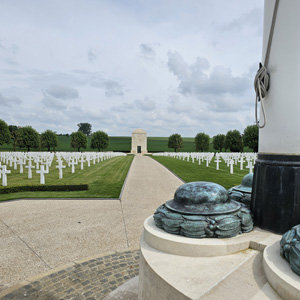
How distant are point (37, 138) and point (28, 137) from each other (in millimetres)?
2088

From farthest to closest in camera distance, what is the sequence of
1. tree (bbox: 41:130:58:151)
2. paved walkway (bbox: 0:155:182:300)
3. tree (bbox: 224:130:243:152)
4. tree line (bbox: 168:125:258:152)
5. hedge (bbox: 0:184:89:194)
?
tree (bbox: 224:130:243:152)
tree (bbox: 41:130:58:151)
tree line (bbox: 168:125:258:152)
hedge (bbox: 0:184:89:194)
paved walkway (bbox: 0:155:182:300)

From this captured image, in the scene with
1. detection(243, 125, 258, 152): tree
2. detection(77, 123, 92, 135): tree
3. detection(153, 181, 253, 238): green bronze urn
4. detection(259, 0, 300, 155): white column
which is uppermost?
detection(77, 123, 92, 135): tree

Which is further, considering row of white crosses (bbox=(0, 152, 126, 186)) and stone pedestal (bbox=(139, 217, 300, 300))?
row of white crosses (bbox=(0, 152, 126, 186))

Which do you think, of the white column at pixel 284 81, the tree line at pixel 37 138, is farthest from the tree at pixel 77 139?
the white column at pixel 284 81

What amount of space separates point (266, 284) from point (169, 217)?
40.8 inches

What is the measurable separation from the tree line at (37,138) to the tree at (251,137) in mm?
38087

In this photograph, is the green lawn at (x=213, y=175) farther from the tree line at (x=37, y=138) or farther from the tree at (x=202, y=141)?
the tree at (x=202, y=141)

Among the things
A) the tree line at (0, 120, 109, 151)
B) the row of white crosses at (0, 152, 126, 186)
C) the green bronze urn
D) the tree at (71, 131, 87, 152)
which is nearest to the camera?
the green bronze urn

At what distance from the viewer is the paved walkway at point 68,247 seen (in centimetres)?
359

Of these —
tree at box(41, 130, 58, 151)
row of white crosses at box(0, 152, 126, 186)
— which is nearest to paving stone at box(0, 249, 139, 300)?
row of white crosses at box(0, 152, 126, 186)

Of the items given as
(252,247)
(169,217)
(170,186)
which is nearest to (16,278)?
(169,217)

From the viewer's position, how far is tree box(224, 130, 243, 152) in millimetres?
65319

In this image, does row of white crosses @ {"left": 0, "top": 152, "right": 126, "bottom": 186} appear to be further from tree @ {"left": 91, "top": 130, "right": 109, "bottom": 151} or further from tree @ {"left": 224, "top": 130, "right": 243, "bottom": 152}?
tree @ {"left": 224, "top": 130, "right": 243, "bottom": 152}

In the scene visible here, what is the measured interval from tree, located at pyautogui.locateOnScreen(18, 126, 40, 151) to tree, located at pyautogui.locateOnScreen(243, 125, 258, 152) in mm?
50392
